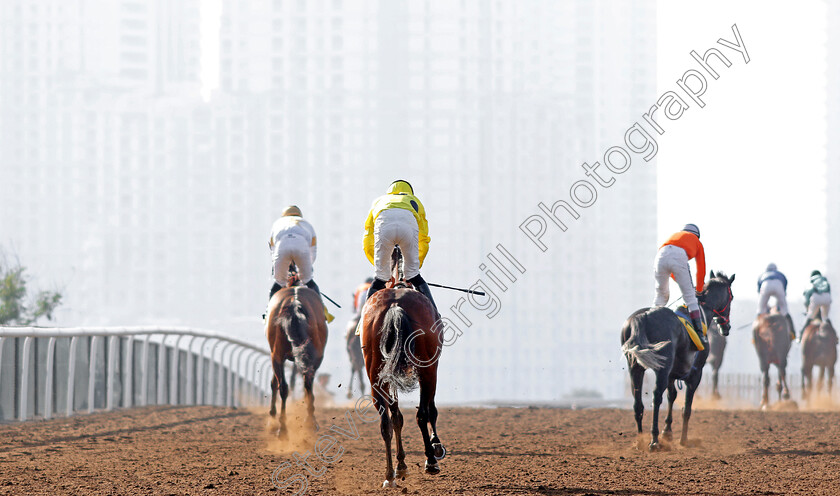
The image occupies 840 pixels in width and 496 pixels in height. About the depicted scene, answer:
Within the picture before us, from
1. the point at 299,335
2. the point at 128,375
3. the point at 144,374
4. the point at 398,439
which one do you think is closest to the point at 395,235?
the point at 398,439

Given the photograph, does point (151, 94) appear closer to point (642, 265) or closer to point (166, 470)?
point (642, 265)

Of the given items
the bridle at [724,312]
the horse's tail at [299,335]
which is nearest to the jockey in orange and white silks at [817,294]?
the bridle at [724,312]

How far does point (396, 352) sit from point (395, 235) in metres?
1.06

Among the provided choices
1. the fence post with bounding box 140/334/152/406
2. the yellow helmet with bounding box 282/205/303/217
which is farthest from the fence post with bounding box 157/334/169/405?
the yellow helmet with bounding box 282/205/303/217

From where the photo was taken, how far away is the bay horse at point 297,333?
1056 cm

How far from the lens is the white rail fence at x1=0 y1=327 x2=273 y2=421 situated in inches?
468

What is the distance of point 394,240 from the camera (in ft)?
26.0

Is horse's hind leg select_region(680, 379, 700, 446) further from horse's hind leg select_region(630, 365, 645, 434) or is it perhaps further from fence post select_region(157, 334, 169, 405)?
fence post select_region(157, 334, 169, 405)

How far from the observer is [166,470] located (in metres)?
8.49

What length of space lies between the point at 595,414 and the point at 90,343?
7752mm

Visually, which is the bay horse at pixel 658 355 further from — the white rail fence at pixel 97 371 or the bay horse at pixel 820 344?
the bay horse at pixel 820 344

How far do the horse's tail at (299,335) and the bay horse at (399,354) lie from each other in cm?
304

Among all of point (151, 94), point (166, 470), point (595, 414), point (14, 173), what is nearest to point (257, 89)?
point (151, 94)

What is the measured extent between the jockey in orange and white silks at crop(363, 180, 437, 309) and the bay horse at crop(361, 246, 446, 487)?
16.0 inches
